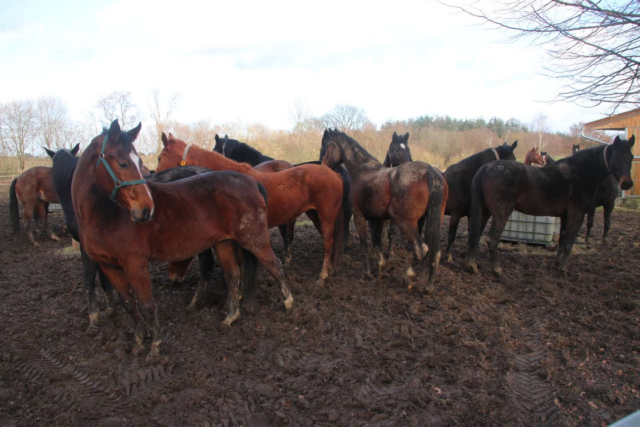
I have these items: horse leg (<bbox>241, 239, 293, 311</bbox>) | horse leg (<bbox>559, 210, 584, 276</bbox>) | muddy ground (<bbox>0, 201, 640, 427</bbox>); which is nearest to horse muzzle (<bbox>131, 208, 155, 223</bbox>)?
horse leg (<bbox>241, 239, 293, 311</bbox>)

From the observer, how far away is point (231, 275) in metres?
4.29

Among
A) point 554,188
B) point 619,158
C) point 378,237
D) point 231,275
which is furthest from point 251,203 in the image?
point 619,158

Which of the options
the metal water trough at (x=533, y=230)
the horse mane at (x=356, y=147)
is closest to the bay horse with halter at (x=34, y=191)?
the horse mane at (x=356, y=147)

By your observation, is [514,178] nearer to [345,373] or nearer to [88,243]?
[345,373]

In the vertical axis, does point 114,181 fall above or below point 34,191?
above

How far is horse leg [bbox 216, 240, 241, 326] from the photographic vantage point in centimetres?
423

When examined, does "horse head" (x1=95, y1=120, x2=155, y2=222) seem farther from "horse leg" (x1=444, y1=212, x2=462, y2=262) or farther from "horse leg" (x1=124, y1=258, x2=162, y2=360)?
"horse leg" (x1=444, y1=212, x2=462, y2=262)

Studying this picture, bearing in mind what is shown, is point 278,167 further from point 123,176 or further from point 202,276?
point 123,176

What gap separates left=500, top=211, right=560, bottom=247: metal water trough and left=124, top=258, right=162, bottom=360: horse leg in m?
7.30

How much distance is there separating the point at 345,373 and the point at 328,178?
315 cm

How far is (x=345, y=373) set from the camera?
3.19 m

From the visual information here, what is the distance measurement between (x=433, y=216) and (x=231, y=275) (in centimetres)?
278

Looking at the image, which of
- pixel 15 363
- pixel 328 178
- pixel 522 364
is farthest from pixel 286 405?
pixel 328 178

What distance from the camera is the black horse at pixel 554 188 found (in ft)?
19.2
